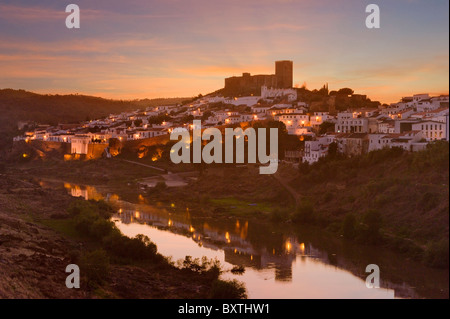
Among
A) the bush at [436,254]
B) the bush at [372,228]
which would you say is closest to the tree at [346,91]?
the bush at [372,228]

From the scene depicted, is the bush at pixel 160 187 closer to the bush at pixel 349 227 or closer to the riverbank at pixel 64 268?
the riverbank at pixel 64 268

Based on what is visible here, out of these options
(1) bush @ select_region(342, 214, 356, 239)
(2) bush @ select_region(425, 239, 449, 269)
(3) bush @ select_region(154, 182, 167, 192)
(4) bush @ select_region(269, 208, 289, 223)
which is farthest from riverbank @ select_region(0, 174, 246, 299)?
(3) bush @ select_region(154, 182, 167, 192)

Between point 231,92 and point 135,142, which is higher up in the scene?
point 231,92

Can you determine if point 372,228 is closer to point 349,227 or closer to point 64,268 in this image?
point 349,227

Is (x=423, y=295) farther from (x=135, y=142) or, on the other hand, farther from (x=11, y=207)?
(x=135, y=142)

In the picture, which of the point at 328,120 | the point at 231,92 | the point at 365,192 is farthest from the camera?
the point at 231,92

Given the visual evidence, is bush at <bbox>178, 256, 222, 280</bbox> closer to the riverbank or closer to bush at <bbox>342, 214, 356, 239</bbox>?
the riverbank

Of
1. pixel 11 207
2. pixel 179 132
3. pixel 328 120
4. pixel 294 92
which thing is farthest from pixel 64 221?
pixel 294 92
